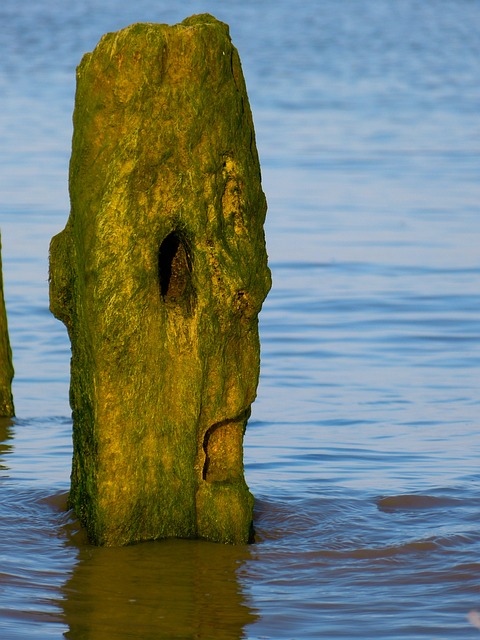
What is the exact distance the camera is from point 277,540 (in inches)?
334

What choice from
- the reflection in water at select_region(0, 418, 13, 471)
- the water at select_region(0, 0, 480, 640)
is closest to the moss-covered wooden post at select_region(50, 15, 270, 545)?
the water at select_region(0, 0, 480, 640)

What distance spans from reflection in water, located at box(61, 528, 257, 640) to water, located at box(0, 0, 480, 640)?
0.05ft

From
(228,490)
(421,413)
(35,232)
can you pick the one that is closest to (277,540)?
(228,490)

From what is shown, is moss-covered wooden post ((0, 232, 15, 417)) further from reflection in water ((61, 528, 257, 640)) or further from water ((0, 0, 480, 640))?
reflection in water ((61, 528, 257, 640))

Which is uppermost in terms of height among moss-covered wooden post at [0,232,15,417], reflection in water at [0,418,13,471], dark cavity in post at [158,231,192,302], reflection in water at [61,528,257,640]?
dark cavity in post at [158,231,192,302]

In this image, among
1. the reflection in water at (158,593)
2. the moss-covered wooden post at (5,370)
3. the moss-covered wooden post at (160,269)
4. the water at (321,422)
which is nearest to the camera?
the reflection in water at (158,593)

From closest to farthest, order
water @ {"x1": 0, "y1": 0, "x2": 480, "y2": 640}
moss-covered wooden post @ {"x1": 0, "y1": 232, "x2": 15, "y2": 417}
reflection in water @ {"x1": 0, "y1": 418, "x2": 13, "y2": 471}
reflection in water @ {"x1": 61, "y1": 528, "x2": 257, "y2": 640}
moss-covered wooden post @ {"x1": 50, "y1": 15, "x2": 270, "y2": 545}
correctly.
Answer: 1. reflection in water @ {"x1": 61, "y1": 528, "x2": 257, "y2": 640}
2. water @ {"x1": 0, "y1": 0, "x2": 480, "y2": 640}
3. moss-covered wooden post @ {"x1": 50, "y1": 15, "x2": 270, "y2": 545}
4. reflection in water @ {"x1": 0, "y1": 418, "x2": 13, "y2": 471}
5. moss-covered wooden post @ {"x1": 0, "y1": 232, "x2": 15, "y2": 417}

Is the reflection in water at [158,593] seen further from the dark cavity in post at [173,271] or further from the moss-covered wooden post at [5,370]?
the moss-covered wooden post at [5,370]

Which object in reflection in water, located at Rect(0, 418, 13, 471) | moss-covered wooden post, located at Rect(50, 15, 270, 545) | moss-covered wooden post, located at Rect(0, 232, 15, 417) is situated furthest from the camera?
moss-covered wooden post, located at Rect(0, 232, 15, 417)

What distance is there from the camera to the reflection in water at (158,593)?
702cm

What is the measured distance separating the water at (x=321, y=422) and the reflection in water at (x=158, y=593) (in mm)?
14

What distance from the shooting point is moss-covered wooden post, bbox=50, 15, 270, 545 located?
7637 mm

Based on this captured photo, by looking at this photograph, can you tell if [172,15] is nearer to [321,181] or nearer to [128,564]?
[321,181]

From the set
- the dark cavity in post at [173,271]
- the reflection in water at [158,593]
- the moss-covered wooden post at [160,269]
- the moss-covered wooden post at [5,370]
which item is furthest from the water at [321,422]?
the dark cavity in post at [173,271]
